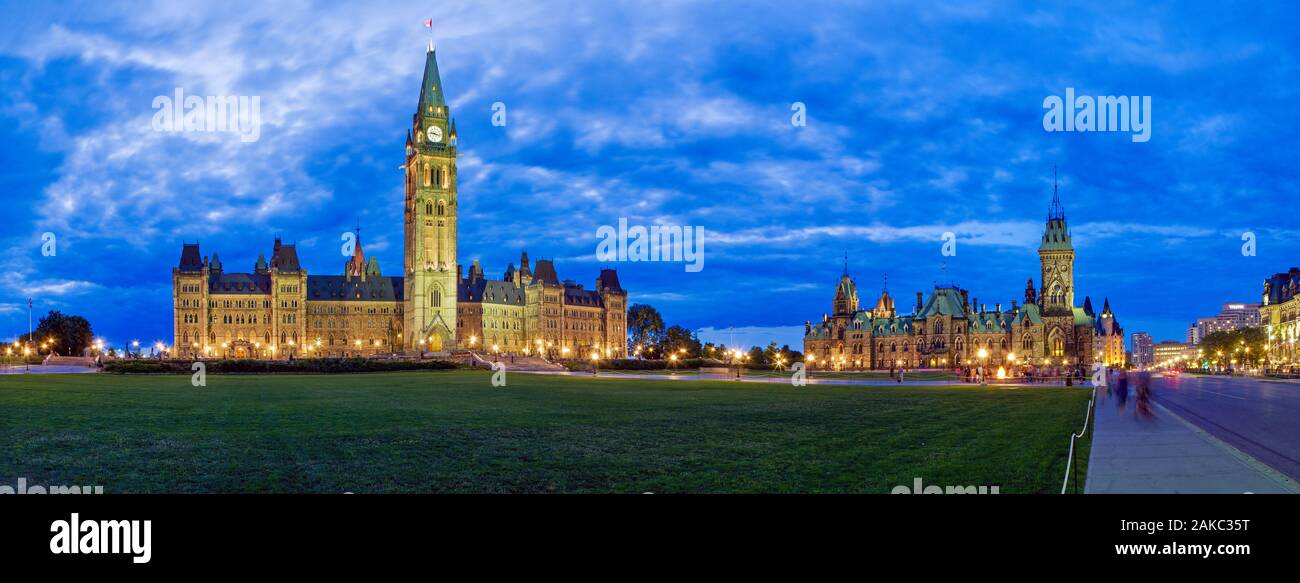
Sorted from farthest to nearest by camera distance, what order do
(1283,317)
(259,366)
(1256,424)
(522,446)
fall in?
(1283,317), (259,366), (1256,424), (522,446)

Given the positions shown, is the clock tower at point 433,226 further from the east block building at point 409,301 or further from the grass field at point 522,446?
the grass field at point 522,446

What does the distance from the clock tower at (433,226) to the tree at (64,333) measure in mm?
52244

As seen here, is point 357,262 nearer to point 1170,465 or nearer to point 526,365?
point 526,365

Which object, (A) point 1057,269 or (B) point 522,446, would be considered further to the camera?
(A) point 1057,269

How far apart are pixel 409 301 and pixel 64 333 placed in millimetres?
54418

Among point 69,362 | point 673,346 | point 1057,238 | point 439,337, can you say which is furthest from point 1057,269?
point 69,362

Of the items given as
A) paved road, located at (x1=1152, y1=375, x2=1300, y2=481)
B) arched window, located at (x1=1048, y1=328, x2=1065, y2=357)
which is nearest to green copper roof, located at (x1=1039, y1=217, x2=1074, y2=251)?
arched window, located at (x1=1048, y1=328, x2=1065, y2=357)

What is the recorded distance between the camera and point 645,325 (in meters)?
187

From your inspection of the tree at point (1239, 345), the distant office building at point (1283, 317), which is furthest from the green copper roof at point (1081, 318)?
the distant office building at point (1283, 317)

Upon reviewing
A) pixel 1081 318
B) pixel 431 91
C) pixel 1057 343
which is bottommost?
pixel 1057 343

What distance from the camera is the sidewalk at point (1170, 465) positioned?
12938 mm
